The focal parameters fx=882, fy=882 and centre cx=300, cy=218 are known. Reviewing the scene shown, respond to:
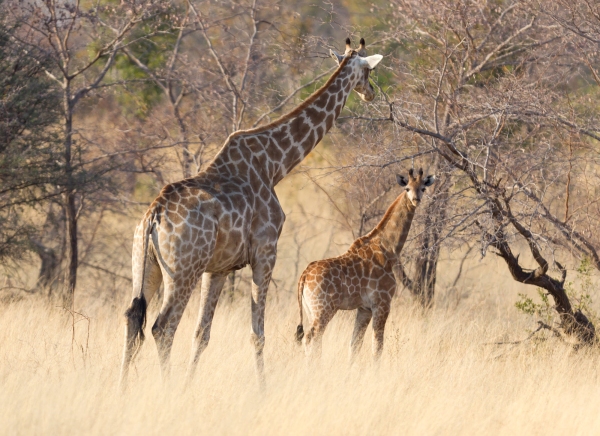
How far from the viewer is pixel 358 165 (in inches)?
300

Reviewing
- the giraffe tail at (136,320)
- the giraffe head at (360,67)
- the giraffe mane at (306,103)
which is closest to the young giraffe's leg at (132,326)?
the giraffe tail at (136,320)

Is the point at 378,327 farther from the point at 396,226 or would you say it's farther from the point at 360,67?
the point at 360,67

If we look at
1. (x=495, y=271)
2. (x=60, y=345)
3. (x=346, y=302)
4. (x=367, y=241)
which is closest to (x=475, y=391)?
(x=346, y=302)

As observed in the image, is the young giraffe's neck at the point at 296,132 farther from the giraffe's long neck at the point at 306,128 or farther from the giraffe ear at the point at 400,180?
the giraffe ear at the point at 400,180

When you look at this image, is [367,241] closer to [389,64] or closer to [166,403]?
[166,403]

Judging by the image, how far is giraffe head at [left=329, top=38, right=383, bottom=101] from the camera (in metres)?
8.01

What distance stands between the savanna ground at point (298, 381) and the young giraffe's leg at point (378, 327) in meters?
0.10

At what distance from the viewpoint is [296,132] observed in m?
7.74

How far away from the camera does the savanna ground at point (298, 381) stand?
5.56 metres

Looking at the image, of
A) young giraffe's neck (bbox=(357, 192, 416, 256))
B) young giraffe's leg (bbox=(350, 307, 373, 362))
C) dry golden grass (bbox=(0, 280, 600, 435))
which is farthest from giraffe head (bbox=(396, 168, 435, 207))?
dry golden grass (bbox=(0, 280, 600, 435))

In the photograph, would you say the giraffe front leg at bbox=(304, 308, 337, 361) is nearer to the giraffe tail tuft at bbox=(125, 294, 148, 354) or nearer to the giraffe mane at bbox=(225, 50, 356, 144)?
the giraffe mane at bbox=(225, 50, 356, 144)

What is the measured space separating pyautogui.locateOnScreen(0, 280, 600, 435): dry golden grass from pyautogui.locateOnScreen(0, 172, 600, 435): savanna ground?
1 centimetres

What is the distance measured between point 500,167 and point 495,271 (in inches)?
201

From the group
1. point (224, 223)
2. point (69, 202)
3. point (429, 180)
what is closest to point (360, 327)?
point (429, 180)
